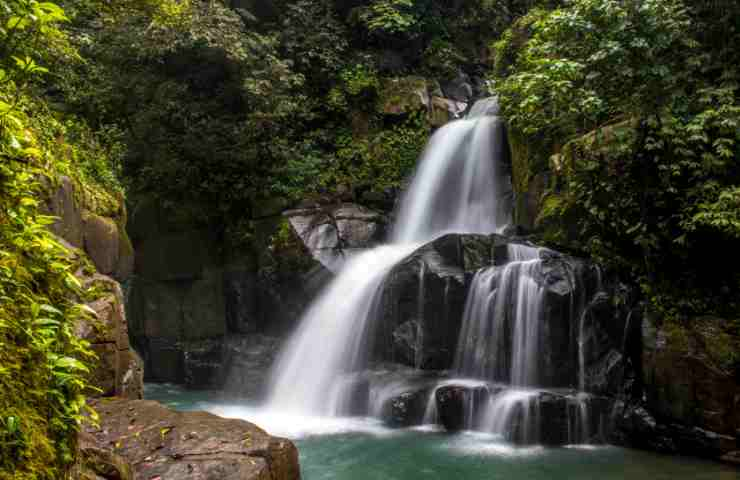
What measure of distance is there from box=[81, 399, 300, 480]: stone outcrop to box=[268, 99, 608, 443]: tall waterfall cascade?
13.9ft

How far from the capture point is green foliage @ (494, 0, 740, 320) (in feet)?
24.9

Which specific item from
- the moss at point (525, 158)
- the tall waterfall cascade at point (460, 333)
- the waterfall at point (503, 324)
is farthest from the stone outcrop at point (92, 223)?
the moss at point (525, 158)

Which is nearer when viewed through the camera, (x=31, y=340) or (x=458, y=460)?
(x=31, y=340)

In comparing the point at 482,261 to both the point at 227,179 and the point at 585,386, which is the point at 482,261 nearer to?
the point at 585,386

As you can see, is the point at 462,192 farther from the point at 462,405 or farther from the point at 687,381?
the point at 687,381

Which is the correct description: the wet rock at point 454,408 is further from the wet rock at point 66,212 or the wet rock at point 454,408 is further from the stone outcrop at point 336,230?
the wet rock at point 66,212

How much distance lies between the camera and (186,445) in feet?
15.5

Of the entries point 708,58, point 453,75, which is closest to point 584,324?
point 708,58

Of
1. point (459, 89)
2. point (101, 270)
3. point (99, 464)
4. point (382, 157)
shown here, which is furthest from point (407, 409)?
point (459, 89)

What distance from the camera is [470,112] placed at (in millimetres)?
15359

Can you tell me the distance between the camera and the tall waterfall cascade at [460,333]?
8617 millimetres

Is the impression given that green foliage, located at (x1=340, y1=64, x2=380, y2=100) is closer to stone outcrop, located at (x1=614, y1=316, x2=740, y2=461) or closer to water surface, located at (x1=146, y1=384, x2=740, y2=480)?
water surface, located at (x1=146, y1=384, x2=740, y2=480)

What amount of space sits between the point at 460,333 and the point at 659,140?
4.06 m

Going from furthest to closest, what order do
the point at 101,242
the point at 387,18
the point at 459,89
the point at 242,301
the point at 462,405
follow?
the point at 459,89 → the point at 387,18 → the point at 242,301 → the point at 462,405 → the point at 101,242
